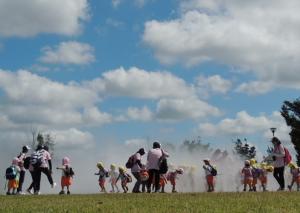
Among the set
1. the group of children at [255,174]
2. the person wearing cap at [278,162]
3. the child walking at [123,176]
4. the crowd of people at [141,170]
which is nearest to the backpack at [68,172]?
the crowd of people at [141,170]

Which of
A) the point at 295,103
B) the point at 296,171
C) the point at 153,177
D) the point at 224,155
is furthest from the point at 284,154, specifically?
the point at 295,103

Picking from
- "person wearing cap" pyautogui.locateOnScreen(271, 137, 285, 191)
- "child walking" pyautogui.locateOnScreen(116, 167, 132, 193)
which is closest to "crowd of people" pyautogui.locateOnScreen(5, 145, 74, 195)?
"child walking" pyautogui.locateOnScreen(116, 167, 132, 193)

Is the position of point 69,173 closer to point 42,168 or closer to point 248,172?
point 42,168

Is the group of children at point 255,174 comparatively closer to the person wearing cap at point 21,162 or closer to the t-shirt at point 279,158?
the t-shirt at point 279,158

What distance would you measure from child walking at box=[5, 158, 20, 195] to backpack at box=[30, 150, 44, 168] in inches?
127

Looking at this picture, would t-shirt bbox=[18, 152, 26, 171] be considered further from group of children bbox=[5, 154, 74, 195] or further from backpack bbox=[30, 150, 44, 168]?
backpack bbox=[30, 150, 44, 168]

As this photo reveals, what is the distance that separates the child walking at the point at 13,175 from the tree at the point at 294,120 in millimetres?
34315

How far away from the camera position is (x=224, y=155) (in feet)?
159

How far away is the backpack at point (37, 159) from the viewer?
23.5 m

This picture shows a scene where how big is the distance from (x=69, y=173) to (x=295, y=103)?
127ft

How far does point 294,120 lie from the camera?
5847 cm

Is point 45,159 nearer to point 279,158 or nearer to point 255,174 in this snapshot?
point 279,158

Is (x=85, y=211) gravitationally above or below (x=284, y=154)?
below

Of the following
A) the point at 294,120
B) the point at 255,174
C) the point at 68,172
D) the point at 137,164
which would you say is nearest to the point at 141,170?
the point at 137,164
